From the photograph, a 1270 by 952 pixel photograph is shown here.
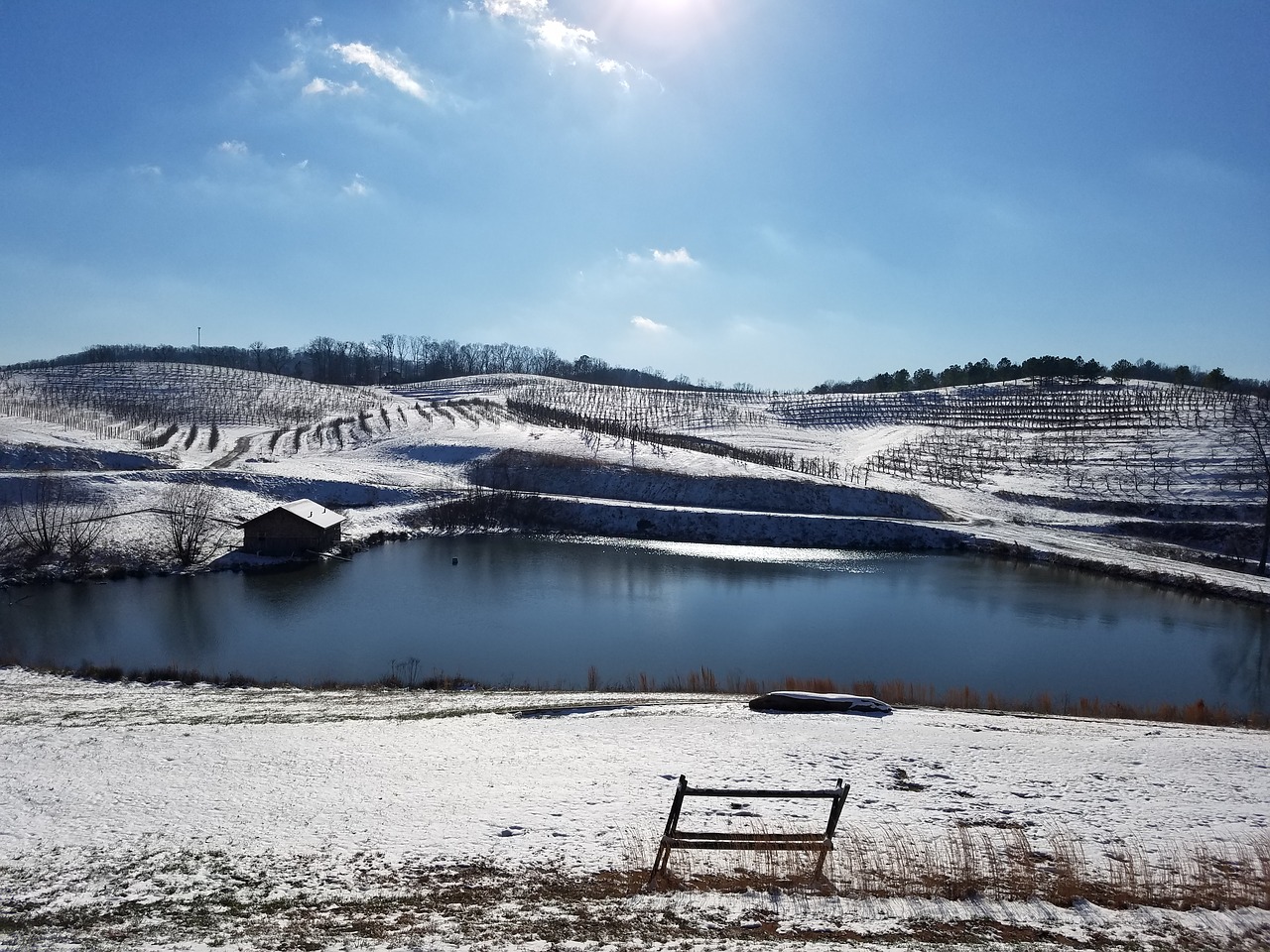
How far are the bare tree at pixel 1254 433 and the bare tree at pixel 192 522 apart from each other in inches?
2326

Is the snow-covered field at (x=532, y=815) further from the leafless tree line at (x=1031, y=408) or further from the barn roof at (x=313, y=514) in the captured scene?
the leafless tree line at (x=1031, y=408)

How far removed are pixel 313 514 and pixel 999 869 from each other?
37.0m

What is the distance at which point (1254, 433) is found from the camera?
6450cm

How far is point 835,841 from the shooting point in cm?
909

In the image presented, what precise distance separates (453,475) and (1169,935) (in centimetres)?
5372

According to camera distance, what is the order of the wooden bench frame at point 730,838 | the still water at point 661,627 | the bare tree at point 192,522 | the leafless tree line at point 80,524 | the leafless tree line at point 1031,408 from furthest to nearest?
the leafless tree line at point 1031,408, the bare tree at point 192,522, the leafless tree line at point 80,524, the still water at point 661,627, the wooden bench frame at point 730,838

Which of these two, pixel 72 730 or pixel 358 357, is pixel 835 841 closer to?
pixel 72 730

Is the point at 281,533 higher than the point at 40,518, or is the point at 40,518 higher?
the point at 40,518

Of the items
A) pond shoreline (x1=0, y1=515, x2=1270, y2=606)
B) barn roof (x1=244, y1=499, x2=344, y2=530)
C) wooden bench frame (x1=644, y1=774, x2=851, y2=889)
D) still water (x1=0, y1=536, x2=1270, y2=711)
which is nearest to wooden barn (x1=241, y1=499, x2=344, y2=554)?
barn roof (x1=244, y1=499, x2=344, y2=530)

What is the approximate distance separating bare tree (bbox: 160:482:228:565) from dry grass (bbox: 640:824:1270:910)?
33724 mm

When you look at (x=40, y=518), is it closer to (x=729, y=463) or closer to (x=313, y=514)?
(x=313, y=514)

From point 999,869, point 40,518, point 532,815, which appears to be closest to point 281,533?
point 40,518

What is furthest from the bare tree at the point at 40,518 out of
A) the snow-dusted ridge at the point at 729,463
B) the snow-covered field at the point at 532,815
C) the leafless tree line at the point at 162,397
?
the leafless tree line at the point at 162,397

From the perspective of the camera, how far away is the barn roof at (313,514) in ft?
122
